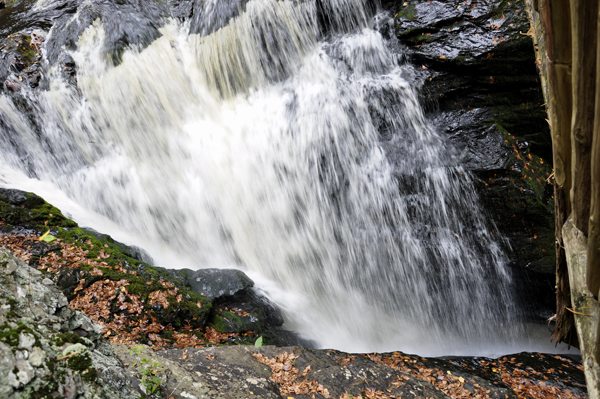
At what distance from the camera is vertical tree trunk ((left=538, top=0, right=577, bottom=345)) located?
7.40 feet

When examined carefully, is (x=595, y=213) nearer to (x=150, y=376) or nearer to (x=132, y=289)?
(x=150, y=376)

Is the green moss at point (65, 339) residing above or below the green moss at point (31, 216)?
above

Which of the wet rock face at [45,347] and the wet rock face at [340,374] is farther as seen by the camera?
the wet rock face at [340,374]

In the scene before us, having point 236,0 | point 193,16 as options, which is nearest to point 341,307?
point 236,0

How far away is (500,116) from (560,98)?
4611 mm

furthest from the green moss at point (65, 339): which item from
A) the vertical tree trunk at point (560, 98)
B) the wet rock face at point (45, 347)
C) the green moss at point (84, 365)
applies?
the vertical tree trunk at point (560, 98)

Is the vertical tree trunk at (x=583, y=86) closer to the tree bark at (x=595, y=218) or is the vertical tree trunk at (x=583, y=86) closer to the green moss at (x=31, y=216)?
the tree bark at (x=595, y=218)

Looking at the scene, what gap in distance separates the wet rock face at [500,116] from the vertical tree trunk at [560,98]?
3.57 m

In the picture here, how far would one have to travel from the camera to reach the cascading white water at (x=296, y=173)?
7113 millimetres

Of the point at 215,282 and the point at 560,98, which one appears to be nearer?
the point at 560,98

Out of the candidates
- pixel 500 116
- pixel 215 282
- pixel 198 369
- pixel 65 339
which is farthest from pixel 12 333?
pixel 500 116

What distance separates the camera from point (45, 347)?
1931mm

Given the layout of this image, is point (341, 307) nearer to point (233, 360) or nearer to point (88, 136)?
point (233, 360)

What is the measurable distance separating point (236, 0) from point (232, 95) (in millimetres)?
2314
